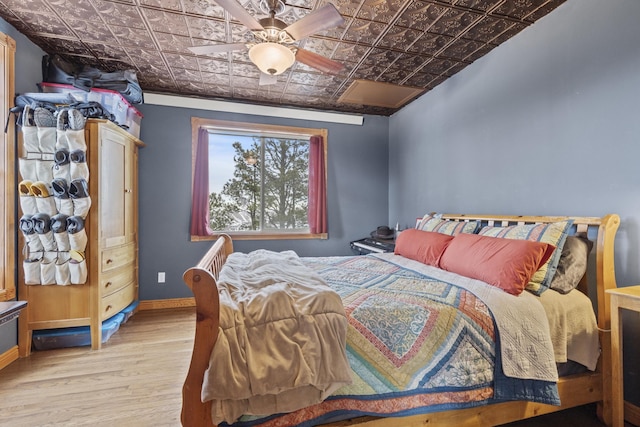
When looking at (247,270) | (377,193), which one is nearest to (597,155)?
(247,270)

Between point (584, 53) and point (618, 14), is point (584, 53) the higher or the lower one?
the lower one

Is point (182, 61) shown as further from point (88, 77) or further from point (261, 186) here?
point (261, 186)

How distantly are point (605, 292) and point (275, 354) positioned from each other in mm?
1876

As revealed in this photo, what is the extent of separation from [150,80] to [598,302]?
14.6 feet

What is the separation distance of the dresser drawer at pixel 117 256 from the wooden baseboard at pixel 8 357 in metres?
0.84

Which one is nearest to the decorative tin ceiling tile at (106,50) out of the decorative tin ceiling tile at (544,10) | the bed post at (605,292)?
the decorative tin ceiling tile at (544,10)

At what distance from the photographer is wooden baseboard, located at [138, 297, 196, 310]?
361 cm

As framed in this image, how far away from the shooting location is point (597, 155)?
73.4 inches

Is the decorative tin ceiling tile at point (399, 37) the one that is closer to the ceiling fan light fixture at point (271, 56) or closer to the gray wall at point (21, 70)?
the ceiling fan light fixture at point (271, 56)

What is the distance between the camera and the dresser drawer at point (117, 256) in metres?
2.71

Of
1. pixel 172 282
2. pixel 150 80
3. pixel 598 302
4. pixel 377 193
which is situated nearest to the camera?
pixel 598 302

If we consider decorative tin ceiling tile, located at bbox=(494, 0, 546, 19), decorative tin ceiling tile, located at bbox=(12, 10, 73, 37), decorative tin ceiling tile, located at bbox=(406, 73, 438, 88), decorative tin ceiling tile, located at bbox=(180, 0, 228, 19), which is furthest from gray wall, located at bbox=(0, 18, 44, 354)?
decorative tin ceiling tile, located at bbox=(494, 0, 546, 19)

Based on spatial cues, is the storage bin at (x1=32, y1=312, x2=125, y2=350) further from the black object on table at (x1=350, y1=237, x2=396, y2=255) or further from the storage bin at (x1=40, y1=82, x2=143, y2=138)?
the black object on table at (x1=350, y1=237, x2=396, y2=255)

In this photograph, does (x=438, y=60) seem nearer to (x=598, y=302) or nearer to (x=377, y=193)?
(x=377, y=193)
